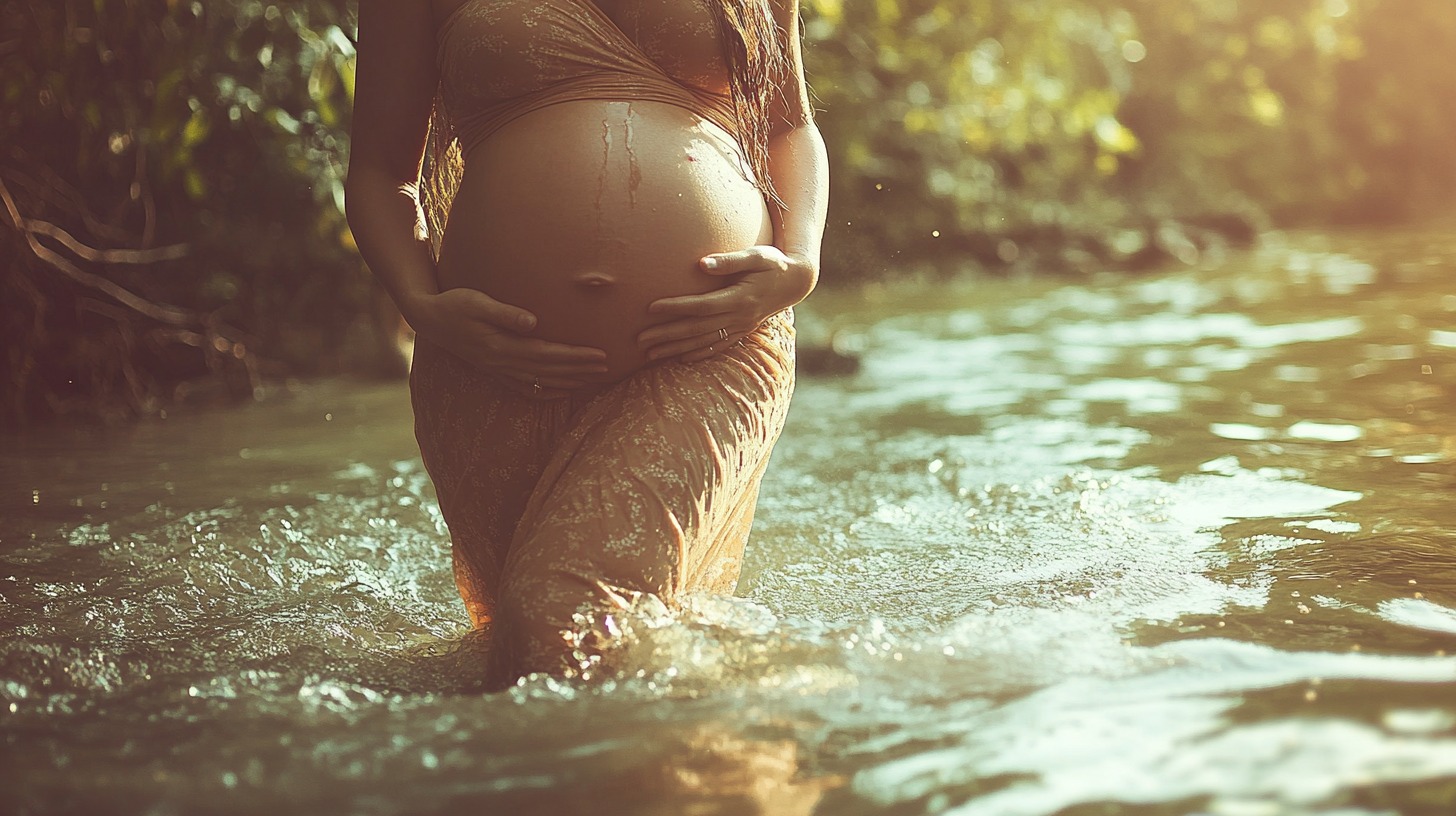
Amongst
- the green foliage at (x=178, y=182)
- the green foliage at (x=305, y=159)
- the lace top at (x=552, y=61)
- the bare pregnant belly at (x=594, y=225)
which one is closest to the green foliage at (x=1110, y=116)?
the green foliage at (x=305, y=159)

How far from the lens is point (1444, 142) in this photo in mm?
27016

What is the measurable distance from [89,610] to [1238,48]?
10600 mm

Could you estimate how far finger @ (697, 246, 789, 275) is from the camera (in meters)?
2.28

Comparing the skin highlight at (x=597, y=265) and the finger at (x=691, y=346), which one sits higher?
the skin highlight at (x=597, y=265)

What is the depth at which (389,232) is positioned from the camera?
249 cm

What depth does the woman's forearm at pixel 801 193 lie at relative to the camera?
2.43m

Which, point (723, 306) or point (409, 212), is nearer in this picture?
point (723, 306)

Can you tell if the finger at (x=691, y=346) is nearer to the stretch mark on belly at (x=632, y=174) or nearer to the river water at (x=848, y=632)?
the stretch mark on belly at (x=632, y=174)

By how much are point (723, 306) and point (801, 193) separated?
0.40 m

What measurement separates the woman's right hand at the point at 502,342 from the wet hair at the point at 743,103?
45 cm

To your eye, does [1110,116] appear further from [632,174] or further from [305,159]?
[632,174]

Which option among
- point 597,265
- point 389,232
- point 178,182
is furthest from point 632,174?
point 178,182

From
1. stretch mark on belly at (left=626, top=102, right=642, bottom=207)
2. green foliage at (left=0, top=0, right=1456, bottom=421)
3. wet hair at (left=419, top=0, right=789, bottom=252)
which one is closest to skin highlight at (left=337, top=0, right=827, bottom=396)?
stretch mark on belly at (left=626, top=102, right=642, bottom=207)

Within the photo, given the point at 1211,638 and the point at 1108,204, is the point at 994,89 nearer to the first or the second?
the point at 1211,638
